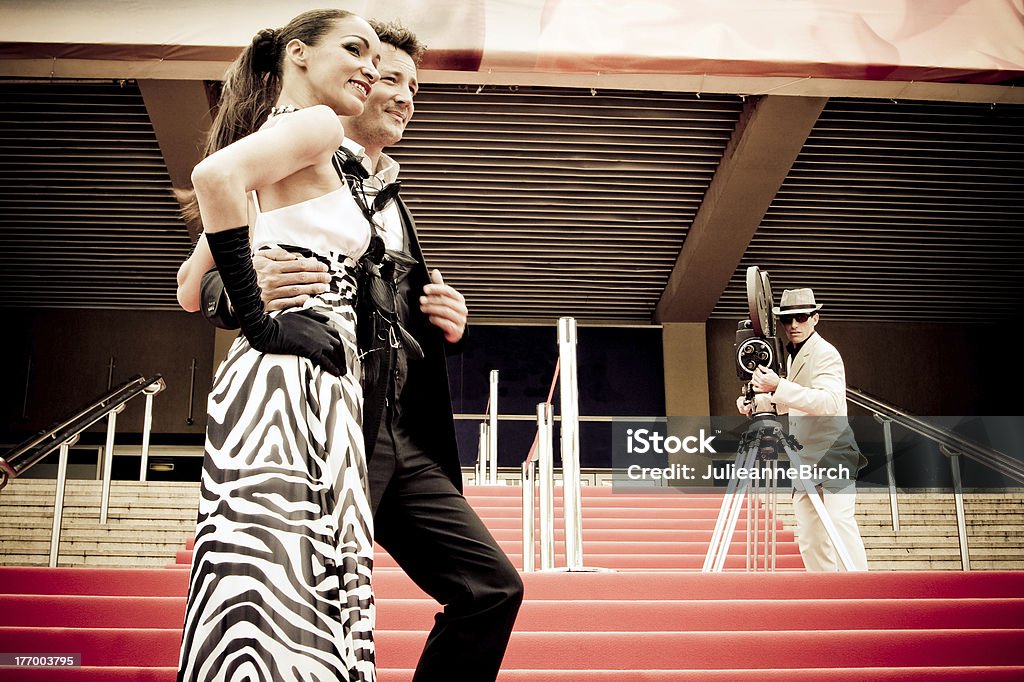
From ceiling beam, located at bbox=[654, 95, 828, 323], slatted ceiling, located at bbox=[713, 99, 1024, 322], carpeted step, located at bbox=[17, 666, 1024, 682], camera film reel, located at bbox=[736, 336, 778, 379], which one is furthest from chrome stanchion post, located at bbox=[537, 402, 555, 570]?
slatted ceiling, located at bbox=[713, 99, 1024, 322]

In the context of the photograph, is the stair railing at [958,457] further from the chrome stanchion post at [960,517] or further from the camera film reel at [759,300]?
the camera film reel at [759,300]

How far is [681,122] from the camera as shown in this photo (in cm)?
915

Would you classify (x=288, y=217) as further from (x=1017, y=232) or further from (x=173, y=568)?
(x=1017, y=232)

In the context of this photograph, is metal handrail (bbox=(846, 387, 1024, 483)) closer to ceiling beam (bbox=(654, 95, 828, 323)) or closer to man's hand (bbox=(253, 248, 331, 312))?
ceiling beam (bbox=(654, 95, 828, 323))

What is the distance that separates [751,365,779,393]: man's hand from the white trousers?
57cm

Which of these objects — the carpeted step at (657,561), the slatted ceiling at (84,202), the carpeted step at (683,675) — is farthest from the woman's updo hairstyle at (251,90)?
the slatted ceiling at (84,202)

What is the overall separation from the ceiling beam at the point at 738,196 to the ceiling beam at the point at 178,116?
4991mm

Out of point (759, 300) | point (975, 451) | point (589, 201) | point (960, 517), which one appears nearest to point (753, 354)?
point (759, 300)

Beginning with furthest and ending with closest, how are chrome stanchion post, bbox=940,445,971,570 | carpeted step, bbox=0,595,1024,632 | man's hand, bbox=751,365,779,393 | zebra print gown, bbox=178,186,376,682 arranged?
1. chrome stanchion post, bbox=940,445,971,570
2. man's hand, bbox=751,365,779,393
3. carpeted step, bbox=0,595,1024,632
4. zebra print gown, bbox=178,186,376,682

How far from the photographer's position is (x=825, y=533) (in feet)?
14.2

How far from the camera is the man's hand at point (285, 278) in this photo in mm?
1316

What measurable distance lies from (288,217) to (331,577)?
0.53m

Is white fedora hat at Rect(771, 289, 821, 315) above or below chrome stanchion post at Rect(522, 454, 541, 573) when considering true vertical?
above

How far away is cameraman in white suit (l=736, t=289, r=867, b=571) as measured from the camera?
14.0 feet
